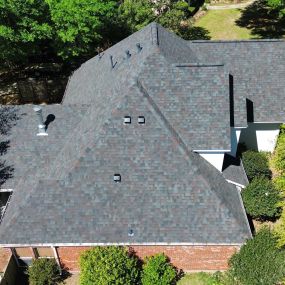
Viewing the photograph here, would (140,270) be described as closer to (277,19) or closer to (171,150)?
(171,150)

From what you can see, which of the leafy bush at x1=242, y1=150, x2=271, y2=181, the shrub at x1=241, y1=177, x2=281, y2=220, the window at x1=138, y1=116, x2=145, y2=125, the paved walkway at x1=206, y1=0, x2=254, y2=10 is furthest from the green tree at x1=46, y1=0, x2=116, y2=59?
the paved walkway at x1=206, y1=0, x2=254, y2=10

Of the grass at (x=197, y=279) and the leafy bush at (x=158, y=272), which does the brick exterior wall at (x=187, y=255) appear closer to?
the grass at (x=197, y=279)

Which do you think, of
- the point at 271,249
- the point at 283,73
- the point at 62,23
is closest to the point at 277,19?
the point at 283,73

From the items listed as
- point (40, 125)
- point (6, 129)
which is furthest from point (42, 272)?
point (6, 129)

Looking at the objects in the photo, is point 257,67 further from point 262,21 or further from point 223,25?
point 262,21

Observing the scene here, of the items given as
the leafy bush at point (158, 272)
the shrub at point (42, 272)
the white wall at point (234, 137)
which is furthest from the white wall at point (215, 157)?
the shrub at point (42, 272)

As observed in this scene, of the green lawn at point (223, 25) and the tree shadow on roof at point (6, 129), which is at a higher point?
the tree shadow on roof at point (6, 129)

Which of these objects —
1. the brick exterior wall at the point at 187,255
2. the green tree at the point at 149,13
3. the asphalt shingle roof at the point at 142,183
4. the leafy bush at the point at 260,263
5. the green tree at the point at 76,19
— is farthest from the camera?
the green tree at the point at 149,13
